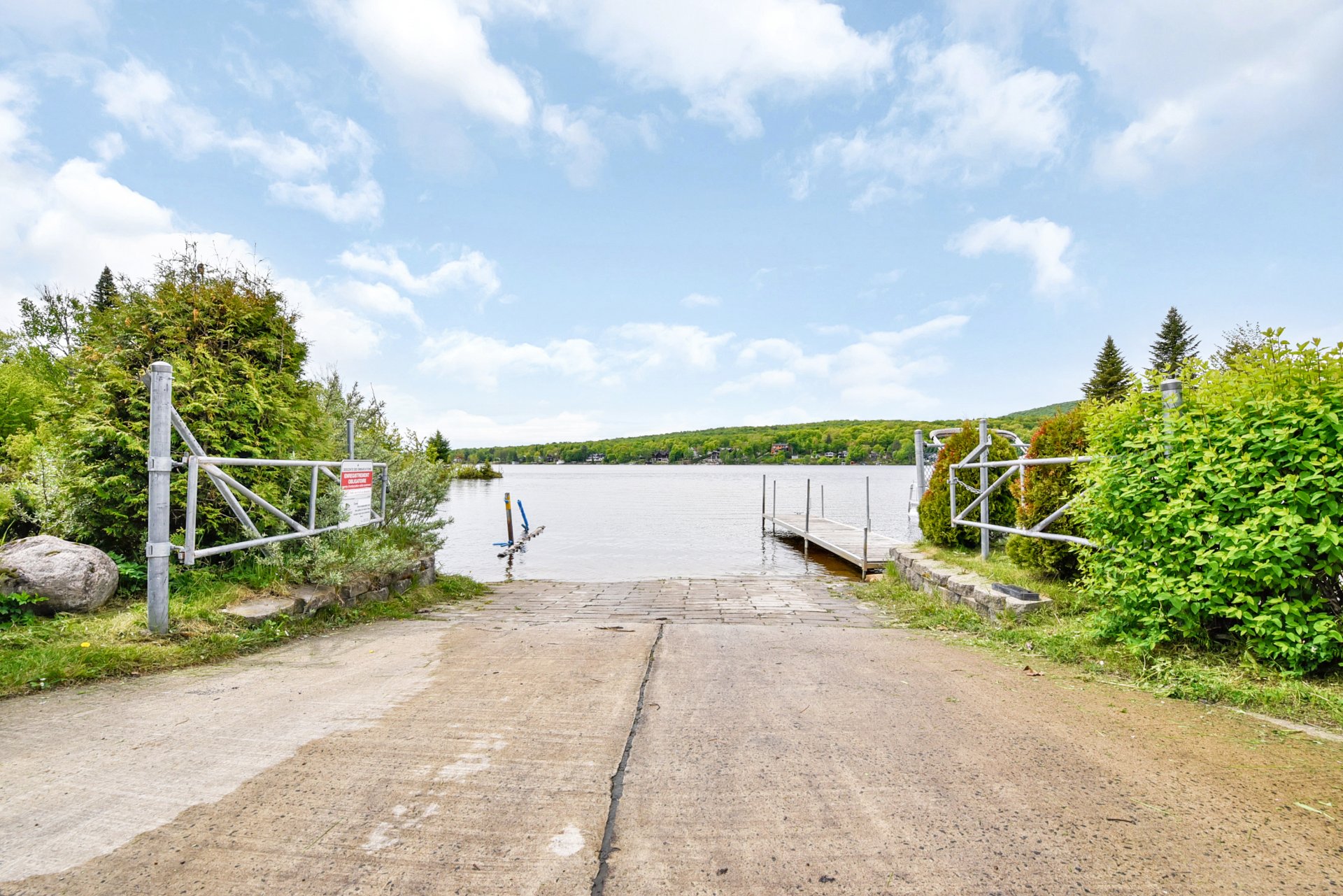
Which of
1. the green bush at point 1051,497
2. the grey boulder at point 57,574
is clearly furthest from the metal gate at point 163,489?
the green bush at point 1051,497

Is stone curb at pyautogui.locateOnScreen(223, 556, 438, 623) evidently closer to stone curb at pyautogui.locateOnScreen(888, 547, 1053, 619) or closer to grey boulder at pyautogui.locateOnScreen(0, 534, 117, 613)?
grey boulder at pyautogui.locateOnScreen(0, 534, 117, 613)

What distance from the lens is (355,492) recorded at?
6570 millimetres

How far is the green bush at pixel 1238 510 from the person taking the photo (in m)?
3.38

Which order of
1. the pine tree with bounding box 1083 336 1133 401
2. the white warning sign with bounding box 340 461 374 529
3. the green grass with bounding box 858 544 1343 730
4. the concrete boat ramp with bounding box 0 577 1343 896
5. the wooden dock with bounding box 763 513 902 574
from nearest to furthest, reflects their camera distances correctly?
the concrete boat ramp with bounding box 0 577 1343 896, the green grass with bounding box 858 544 1343 730, the white warning sign with bounding box 340 461 374 529, the wooden dock with bounding box 763 513 902 574, the pine tree with bounding box 1083 336 1133 401

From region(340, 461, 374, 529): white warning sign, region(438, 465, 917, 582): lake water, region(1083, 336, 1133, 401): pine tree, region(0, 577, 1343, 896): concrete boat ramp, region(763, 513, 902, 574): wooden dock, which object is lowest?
region(438, 465, 917, 582): lake water

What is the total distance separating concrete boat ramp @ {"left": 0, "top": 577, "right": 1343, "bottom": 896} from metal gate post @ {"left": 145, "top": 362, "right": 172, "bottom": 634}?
72cm

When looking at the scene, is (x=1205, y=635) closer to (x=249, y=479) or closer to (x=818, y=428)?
(x=249, y=479)

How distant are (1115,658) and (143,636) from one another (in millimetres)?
6235

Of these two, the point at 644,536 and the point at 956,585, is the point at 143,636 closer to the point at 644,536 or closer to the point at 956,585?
the point at 956,585

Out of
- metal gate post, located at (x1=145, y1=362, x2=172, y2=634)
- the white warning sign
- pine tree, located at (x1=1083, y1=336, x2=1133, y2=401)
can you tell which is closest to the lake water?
the white warning sign

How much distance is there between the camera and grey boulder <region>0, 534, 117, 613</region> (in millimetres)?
4543

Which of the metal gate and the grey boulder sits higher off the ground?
the metal gate

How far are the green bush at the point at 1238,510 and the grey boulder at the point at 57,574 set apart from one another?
275 inches

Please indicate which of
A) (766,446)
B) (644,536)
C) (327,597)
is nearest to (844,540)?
(644,536)
